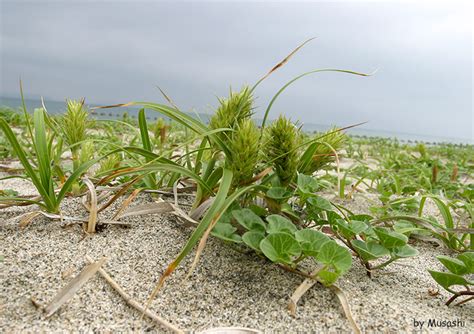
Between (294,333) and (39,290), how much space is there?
2.08ft

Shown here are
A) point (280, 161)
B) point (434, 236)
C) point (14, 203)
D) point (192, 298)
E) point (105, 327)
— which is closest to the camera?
point (105, 327)

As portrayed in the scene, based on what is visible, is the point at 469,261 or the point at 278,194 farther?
the point at 278,194

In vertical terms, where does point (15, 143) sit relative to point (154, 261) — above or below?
above

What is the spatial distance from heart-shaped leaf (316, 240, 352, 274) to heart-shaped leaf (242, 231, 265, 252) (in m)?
0.16

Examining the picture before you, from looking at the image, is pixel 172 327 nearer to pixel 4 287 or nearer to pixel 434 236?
pixel 4 287

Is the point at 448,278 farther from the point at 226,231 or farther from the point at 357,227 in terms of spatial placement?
the point at 226,231

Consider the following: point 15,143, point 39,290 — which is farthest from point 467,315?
point 15,143

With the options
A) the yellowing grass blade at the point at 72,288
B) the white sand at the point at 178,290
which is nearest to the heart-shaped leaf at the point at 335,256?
the white sand at the point at 178,290

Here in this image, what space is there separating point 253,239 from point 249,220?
0.10 meters

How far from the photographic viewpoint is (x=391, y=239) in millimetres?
1014

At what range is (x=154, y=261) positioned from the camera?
3.42 feet

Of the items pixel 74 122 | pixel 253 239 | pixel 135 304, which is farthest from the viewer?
pixel 74 122

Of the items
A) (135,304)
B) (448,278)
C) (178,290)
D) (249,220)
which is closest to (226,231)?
(249,220)

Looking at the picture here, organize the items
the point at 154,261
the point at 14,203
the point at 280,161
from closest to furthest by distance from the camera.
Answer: the point at 154,261 → the point at 280,161 → the point at 14,203
